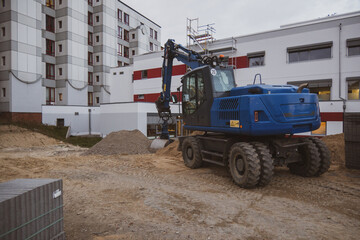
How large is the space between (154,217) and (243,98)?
385 centimetres

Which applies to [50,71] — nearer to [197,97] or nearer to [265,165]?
[197,97]

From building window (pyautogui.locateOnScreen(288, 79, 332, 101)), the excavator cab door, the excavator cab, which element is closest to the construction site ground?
the excavator cab door

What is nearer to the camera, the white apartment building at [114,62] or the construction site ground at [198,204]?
the construction site ground at [198,204]

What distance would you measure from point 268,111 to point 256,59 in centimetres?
1526

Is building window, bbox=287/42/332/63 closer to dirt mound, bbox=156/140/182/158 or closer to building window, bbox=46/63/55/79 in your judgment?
dirt mound, bbox=156/140/182/158

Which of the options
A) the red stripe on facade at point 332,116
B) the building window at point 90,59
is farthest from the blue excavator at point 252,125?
the building window at point 90,59

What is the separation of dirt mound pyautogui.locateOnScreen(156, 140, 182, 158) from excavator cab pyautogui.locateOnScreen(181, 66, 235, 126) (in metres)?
2.81

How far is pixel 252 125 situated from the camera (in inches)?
246

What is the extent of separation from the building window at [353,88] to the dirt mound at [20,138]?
2250cm

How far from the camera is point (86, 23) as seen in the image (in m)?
31.2

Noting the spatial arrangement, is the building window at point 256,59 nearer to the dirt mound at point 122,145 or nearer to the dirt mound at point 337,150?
the dirt mound at point 337,150

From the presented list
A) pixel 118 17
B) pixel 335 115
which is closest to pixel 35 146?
pixel 335 115

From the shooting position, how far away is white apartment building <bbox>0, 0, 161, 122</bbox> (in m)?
23.7

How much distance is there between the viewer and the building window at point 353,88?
1645 cm
